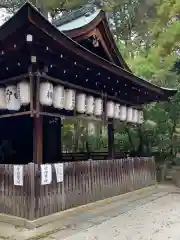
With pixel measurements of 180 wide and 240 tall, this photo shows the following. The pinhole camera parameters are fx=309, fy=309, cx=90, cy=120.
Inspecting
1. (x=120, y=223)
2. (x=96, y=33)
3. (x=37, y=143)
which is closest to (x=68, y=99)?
(x=37, y=143)

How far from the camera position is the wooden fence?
6586 mm

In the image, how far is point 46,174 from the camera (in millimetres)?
6816

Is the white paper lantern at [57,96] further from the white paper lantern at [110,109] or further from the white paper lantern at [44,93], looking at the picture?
the white paper lantern at [110,109]

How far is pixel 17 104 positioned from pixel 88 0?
16.0 m

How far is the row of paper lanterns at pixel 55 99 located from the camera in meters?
6.85

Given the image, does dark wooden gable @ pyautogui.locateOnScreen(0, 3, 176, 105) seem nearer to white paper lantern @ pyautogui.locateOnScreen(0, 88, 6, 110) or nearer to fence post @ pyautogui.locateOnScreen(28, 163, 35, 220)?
white paper lantern @ pyautogui.locateOnScreen(0, 88, 6, 110)

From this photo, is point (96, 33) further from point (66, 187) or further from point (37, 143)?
point (66, 187)

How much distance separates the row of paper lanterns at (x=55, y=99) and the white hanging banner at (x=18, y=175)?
4.49 feet

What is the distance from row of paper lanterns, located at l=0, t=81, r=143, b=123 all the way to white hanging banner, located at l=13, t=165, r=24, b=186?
1.37 m

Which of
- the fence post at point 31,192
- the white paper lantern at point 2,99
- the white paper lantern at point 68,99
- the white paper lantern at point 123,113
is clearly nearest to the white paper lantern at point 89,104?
the white paper lantern at point 68,99

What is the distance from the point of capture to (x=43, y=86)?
6887 millimetres

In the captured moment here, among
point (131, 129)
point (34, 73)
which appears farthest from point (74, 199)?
point (131, 129)

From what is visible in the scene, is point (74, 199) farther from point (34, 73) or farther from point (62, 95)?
point (34, 73)

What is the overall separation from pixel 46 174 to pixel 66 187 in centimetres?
95
